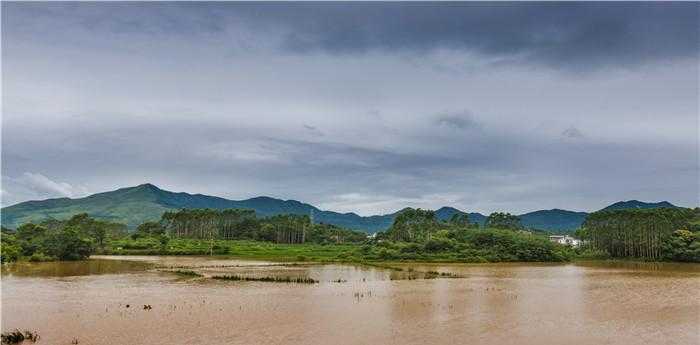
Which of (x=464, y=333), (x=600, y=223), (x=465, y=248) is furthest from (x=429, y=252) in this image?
(x=464, y=333)

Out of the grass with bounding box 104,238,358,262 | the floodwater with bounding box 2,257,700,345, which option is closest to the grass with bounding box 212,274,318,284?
the floodwater with bounding box 2,257,700,345

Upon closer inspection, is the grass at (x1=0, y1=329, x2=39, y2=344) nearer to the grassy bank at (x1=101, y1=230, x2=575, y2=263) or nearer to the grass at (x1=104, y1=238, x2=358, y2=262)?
the grassy bank at (x1=101, y1=230, x2=575, y2=263)

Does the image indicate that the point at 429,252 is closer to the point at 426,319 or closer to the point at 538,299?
the point at 538,299

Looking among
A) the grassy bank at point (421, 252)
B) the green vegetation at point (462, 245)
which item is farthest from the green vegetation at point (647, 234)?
the grassy bank at point (421, 252)

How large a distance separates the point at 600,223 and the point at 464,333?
232ft

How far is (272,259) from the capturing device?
228 ft

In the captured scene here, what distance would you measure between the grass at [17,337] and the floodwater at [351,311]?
373 mm

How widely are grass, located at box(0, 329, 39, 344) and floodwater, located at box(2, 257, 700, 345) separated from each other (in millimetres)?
373

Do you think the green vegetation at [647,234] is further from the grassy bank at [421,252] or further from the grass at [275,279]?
the grass at [275,279]

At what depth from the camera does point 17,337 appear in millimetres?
19188

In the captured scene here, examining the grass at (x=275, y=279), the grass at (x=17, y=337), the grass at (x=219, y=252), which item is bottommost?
the grass at (x=17, y=337)

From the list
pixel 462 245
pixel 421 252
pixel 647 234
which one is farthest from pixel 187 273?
pixel 647 234

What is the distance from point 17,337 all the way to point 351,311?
13854mm

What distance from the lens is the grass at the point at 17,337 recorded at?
1891 cm
